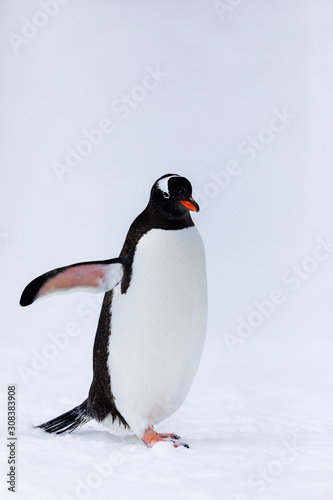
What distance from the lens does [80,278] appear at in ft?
6.86

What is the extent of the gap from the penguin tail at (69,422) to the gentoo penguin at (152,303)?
192 mm

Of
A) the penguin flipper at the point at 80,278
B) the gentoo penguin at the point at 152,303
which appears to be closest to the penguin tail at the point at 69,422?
the gentoo penguin at the point at 152,303

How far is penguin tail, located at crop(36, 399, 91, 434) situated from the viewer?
229 cm

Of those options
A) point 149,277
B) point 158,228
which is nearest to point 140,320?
point 149,277

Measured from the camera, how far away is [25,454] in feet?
6.52

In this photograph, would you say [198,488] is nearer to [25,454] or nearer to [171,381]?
[171,381]

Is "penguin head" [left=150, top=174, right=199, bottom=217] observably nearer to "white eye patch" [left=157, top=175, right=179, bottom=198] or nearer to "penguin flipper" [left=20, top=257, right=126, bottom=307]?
"white eye patch" [left=157, top=175, right=179, bottom=198]

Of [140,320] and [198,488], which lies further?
[140,320]

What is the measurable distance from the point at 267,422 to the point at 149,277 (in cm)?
89

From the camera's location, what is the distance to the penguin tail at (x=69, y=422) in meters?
2.29

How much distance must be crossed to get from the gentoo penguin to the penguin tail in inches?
7.5

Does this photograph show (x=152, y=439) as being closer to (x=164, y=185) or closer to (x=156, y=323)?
(x=156, y=323)

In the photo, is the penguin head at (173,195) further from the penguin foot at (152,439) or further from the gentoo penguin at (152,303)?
the penguin foot at (152,439)

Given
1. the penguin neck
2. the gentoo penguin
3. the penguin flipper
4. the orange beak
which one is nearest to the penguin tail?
the gentoo penguin
